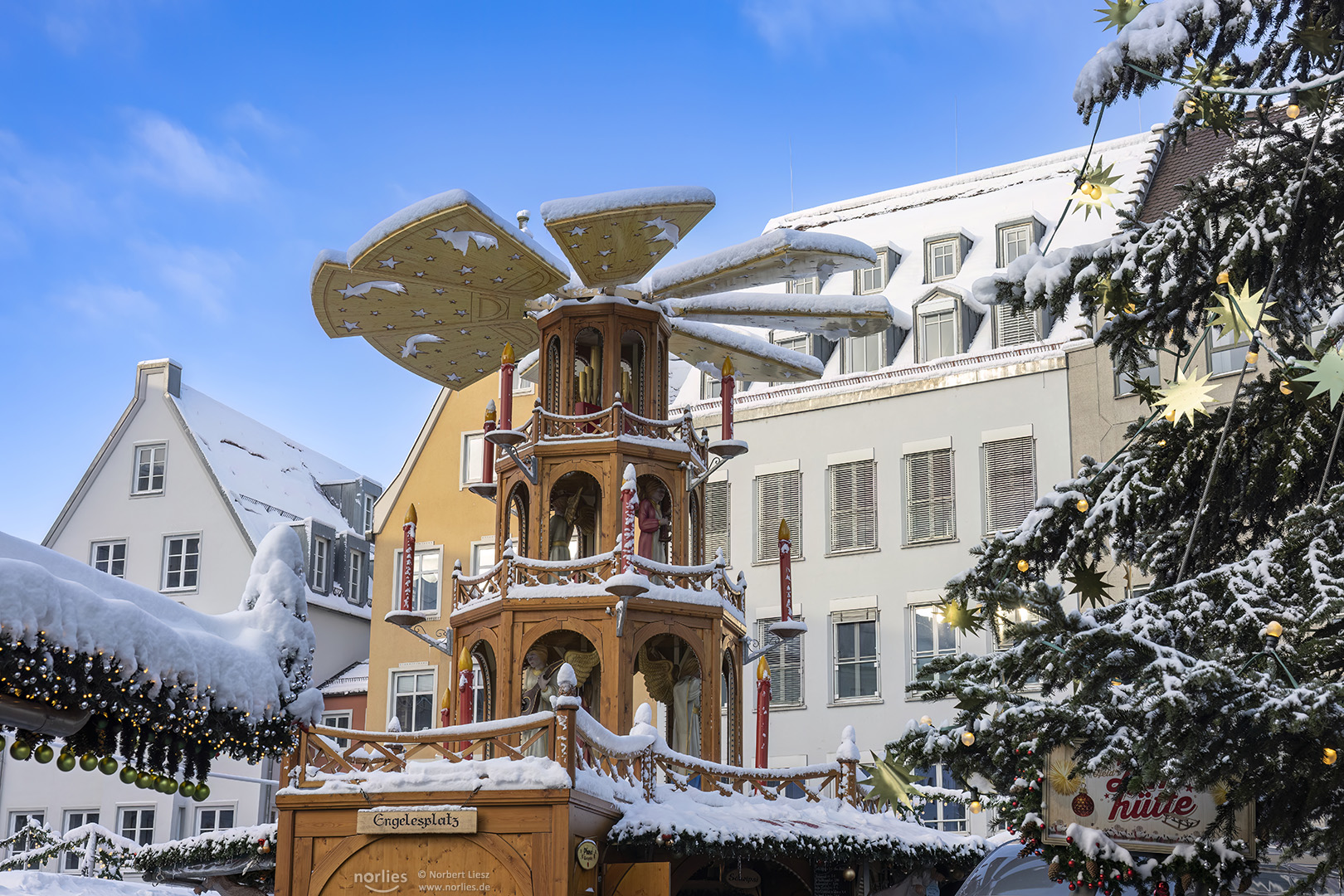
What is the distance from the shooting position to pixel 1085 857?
30.4 feet

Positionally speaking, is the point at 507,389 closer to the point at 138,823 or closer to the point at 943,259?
the point at 943,259

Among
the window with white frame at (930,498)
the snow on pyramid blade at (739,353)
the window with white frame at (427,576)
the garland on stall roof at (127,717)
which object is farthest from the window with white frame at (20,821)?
the garland on stall roof at (127,717)

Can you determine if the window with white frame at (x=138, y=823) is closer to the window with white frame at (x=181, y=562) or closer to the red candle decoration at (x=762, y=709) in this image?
the window with white frame at (x=181, y=562)

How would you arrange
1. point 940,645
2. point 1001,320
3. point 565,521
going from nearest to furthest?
point 565,521 → point 940,645 → point 1001,320

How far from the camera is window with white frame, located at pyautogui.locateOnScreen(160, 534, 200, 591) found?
33.1 meters

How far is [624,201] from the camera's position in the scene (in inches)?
704

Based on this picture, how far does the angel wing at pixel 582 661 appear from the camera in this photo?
19953mm

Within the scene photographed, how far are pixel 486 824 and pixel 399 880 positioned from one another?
3.44 ft

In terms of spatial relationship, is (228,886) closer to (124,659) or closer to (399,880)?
(399,880)

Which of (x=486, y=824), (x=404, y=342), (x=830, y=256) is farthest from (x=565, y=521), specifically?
(x=486, y=824)

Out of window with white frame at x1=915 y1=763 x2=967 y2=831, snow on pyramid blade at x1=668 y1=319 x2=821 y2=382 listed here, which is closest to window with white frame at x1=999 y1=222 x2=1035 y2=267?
snow on pyramid blade at x1=668 y1=319 x2=821 y2=382

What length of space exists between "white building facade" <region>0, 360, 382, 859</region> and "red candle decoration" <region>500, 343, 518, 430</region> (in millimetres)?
14898

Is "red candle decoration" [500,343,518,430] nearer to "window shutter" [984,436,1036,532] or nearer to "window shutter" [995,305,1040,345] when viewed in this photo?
"window shutter" [984,436,1036,532]

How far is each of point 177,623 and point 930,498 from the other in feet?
64.6
